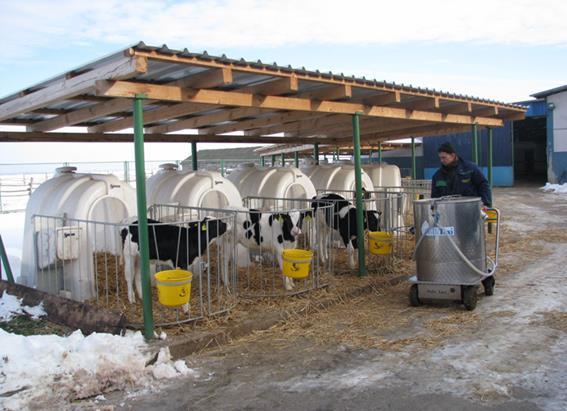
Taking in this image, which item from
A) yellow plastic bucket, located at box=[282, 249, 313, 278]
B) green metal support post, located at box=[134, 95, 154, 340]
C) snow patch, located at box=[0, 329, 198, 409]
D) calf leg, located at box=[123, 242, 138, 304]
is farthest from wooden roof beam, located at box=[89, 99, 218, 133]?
snow patch, located at box=[0, 329, 198, 409]

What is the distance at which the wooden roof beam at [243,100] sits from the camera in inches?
219

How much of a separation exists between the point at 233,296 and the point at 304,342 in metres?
1.54

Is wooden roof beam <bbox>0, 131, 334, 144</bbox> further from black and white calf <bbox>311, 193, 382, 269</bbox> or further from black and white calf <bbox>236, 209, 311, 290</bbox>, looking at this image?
black and white calf <bbox>236, 209, 311, 290</bbox>

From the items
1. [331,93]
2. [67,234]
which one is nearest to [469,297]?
[331,93]

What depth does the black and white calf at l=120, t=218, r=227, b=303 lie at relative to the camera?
6555mm

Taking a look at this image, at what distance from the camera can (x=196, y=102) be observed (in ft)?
20.9

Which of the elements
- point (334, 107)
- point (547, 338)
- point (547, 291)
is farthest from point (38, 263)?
point (547, 291)

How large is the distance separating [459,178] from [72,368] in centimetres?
524

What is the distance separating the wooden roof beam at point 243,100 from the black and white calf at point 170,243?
152 centimetres

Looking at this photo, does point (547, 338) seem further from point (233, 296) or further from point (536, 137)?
point (536, 137)

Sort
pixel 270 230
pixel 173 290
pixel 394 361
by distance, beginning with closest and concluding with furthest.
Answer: pixel 394 361 < pixel 173 290 < pixel 270 230

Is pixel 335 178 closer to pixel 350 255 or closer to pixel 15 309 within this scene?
pixel 350 255

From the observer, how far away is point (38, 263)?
25.2 ft

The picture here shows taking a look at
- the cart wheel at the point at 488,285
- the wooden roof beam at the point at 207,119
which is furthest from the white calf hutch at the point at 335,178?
the cart wheel at the point at 488,285
